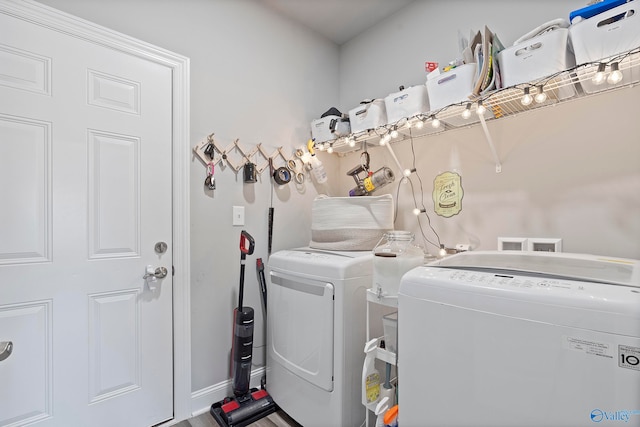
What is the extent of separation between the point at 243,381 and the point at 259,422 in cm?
23

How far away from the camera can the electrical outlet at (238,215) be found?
195cm

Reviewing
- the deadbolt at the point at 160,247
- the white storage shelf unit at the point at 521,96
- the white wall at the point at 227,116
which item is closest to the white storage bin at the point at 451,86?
the white storage shelf unit at the point at 521,96

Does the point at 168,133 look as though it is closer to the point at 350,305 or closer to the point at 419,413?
the point at 350,305

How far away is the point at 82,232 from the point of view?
4.75 ft

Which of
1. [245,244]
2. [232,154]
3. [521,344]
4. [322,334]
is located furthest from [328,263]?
[232,154]

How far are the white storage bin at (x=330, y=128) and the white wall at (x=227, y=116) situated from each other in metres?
0.16

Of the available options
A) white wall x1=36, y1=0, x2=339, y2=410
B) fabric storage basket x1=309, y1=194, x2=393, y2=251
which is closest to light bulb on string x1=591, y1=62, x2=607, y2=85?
fabric storage basket x1=309, y1=194, x2=393, y2=251

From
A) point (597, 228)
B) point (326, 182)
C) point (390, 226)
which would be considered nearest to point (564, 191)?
point (597, 228)

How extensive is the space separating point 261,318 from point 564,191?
1883mm

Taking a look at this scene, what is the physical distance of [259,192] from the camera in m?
2.08

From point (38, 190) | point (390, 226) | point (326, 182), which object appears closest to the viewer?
point (38, 190)

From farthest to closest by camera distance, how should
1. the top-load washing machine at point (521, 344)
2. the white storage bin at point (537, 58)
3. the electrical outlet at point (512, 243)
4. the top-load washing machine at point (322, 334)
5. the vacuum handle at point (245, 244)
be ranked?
the vacuum handle at point (245, 244)
the electrical outlet at point (512, 243)
the top-load washing machine at point (322, 334)
the white storage bin at point (537, 58)
the top-load washing machine at point (521, 344)

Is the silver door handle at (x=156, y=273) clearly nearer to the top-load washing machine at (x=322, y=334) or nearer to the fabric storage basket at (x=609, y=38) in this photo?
the top-load washing machine at (x=322, y=334)

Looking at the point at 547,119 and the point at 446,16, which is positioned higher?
the point at 446,16
